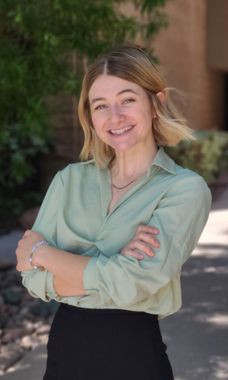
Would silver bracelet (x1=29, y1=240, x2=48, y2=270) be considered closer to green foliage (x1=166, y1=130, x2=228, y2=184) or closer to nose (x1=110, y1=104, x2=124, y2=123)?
nose (x1=110, y1=104, x2=124, y2=123)

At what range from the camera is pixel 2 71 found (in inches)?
186

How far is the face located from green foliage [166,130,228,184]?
32.4 feet

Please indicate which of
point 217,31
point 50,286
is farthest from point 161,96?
point 217,31

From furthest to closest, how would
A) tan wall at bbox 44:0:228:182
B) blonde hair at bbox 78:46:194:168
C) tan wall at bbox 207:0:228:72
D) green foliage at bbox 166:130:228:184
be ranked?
tan wall at bbox 207:0:228:72
tan wall at bbox 44:0:228:182
green foliage at bbox 166:130:228:184
blonde hair at bbox 78:46:194:168

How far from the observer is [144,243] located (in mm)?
2041

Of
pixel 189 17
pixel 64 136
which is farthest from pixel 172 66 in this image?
pixel 64 136

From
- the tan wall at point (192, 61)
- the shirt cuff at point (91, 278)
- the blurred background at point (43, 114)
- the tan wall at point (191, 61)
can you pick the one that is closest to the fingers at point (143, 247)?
the shirt cuff at point (91, 278)

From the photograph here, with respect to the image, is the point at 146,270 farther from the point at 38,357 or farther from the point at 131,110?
the point at 38,357

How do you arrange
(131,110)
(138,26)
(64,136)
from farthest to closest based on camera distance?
1. (64,136)
2. (138,26)
3. (131,110)

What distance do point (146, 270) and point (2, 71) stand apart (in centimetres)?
297

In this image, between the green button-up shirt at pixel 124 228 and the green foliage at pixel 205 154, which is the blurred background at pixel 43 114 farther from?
the green button-up shirt at pixel 124 228

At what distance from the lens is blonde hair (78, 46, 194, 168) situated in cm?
217

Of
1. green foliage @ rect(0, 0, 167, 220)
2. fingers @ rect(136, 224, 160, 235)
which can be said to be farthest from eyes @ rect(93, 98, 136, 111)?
green foliage @ rect(0, 0, 167, 220)

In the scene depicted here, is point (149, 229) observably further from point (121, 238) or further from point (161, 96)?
point (161, 96)
